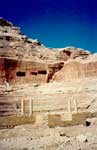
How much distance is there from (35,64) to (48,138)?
36276mm

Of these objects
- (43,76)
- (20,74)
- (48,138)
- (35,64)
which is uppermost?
(35,64)

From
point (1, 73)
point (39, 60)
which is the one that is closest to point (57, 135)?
point (1, 73)

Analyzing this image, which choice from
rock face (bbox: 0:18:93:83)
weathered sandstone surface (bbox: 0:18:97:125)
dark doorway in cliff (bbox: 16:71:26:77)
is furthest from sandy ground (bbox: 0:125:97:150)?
dark doorway in cliff (bbox: 16:71:26:77)

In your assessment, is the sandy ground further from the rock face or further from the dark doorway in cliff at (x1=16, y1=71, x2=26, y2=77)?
the dark doorway in cliff at (x1=16, y1=71, x2=26, y2=77)

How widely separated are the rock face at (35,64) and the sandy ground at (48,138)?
1125 inches

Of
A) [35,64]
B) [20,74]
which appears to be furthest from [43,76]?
[20,74]

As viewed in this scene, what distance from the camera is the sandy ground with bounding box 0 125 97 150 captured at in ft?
45.8

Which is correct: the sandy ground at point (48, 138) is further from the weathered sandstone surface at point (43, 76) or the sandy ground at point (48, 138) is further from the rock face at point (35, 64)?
the rock face at point (35, 64)

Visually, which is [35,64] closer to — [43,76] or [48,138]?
[43,76]

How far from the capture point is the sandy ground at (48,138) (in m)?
13.9

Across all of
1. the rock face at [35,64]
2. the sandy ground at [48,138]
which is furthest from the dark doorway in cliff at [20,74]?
the sandy ground at [48,138]

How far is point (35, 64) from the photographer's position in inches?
2083

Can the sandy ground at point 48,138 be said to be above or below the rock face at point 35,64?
below

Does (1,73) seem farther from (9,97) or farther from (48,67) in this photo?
(9,97)
